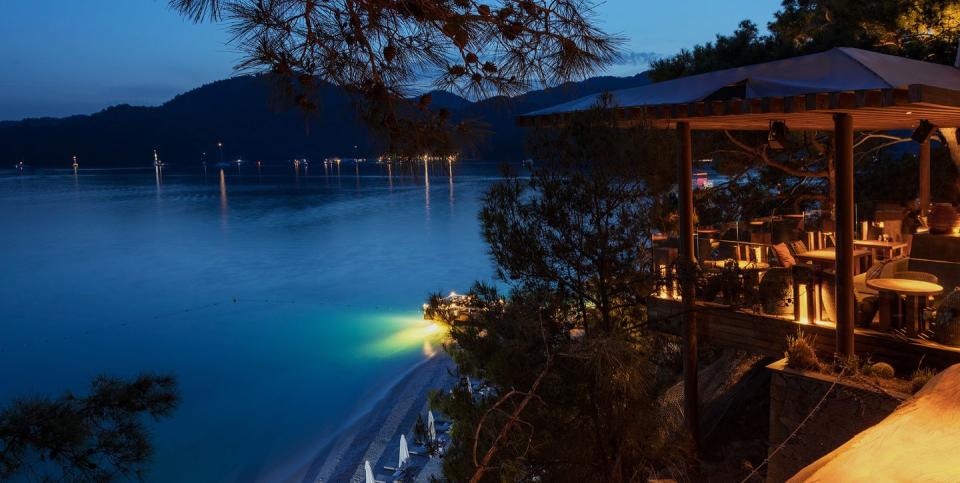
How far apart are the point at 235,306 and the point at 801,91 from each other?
2576cm

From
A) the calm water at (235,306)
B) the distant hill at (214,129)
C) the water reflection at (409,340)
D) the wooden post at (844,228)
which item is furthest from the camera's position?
the water reflection at (409,340)

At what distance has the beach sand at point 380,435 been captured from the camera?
1094cm

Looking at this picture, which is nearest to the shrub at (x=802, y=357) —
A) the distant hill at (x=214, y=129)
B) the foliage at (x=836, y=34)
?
the distant hill at (x=214, y=129)

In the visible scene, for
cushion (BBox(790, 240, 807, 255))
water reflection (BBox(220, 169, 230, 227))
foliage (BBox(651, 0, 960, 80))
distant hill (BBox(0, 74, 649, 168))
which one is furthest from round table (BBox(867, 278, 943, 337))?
water reflection (BBox(220, 169, 230, 227))

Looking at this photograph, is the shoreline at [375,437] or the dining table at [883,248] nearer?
the dining table at [883,248]

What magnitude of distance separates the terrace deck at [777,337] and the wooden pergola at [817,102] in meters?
0.22

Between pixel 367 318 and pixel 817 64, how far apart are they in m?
22.1

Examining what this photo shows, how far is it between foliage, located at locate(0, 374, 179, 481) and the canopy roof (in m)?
2.83

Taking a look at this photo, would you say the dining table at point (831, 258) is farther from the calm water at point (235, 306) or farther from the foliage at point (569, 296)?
the calm water at point (235, 306)

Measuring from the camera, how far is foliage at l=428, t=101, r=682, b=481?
394 centimetres

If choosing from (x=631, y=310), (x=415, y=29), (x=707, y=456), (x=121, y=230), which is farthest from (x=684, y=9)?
(x=121, y=230)

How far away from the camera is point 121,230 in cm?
4131

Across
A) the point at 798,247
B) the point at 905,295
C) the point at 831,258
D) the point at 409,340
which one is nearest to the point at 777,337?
the point at 905,295

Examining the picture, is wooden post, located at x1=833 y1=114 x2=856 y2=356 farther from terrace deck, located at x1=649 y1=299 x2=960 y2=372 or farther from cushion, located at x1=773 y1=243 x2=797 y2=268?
cushion, located at x1=773 y1=243 x2=797 y2=268
